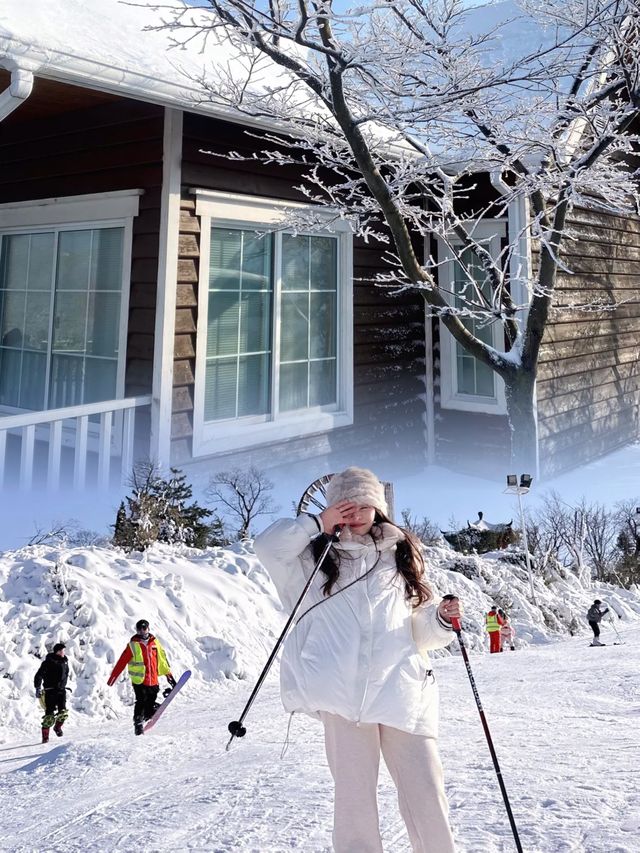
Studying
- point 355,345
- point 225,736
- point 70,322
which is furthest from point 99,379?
point 225,736

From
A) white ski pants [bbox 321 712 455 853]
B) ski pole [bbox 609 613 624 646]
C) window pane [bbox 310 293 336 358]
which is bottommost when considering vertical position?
ski pole [bbox 609 613 624 646]

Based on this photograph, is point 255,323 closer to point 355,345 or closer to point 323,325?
point 323,325

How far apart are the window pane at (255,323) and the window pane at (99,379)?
83 centimetres

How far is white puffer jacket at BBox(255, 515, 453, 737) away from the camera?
1.69 metres

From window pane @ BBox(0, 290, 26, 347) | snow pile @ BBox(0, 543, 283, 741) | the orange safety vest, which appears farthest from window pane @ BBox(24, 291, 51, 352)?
the orange safety vest

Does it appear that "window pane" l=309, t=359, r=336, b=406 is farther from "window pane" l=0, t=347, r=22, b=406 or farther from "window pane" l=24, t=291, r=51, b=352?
"window pane" l=0, t=347, r=22, b=406

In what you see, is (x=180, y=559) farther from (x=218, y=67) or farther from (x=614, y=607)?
(x=614, y=607)

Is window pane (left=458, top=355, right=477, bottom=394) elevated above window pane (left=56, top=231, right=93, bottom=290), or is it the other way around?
window pane (left=56, top=231, right=93, bottom=290)

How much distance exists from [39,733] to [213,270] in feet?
9.63

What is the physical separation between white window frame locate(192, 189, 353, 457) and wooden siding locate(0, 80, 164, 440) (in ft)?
0.98

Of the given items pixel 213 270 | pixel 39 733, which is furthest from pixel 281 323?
pixel 39 733

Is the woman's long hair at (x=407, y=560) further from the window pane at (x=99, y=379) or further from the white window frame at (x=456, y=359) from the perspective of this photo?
the white window frame at (x=456, y=359)

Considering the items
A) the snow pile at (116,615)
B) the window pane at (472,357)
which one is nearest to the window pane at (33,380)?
the snow pile at (116,615)

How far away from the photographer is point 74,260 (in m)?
4.81
